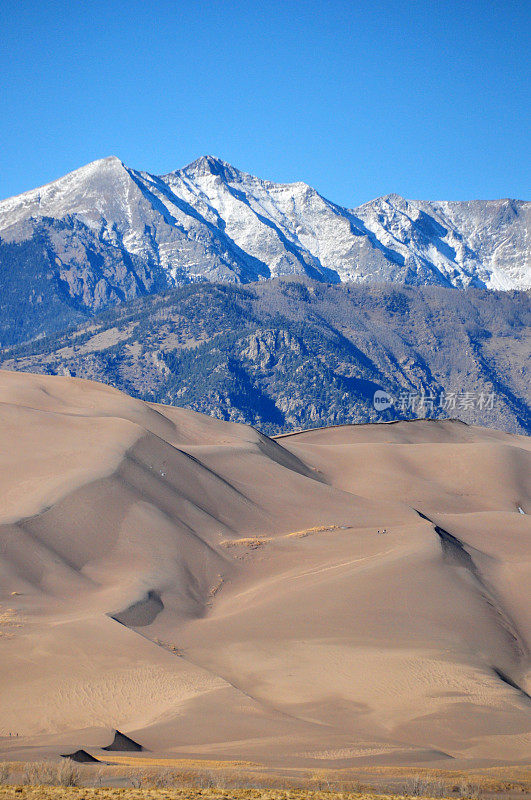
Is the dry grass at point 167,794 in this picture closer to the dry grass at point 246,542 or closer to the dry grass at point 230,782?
the dry grass at point 230,782

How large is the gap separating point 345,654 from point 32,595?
32.1 feet

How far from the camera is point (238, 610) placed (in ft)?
106

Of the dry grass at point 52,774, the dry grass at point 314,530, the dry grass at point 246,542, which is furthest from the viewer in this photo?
the dry grass at point 314,530

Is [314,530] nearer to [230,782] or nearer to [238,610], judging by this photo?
[238,610]

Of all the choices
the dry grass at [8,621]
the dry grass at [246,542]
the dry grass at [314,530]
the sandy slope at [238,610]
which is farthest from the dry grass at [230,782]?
the dry grass at [314,530]

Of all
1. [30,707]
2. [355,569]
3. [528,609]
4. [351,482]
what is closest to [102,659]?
[30,707]

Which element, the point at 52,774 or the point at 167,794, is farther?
the point at 52,774

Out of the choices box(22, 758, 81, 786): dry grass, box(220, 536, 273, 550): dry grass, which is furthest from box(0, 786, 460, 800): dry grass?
box(220, 536, 273, 550): dry grass

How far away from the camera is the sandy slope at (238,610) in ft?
70.7

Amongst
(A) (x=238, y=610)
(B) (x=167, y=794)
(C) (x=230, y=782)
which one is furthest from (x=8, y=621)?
(B) (x=167, y=794)

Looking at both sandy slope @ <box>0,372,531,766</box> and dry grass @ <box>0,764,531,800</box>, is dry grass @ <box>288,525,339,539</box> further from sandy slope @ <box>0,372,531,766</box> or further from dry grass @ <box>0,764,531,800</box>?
dry grass @ <box>0,764,531,800</box>

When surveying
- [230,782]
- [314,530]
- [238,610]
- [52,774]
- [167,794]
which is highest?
[52,774]

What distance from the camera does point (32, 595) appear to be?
1184 inches

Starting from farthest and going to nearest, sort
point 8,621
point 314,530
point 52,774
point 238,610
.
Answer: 1. point 314,530
2. point 238,610
3. point 8,621
4. point 52,774
